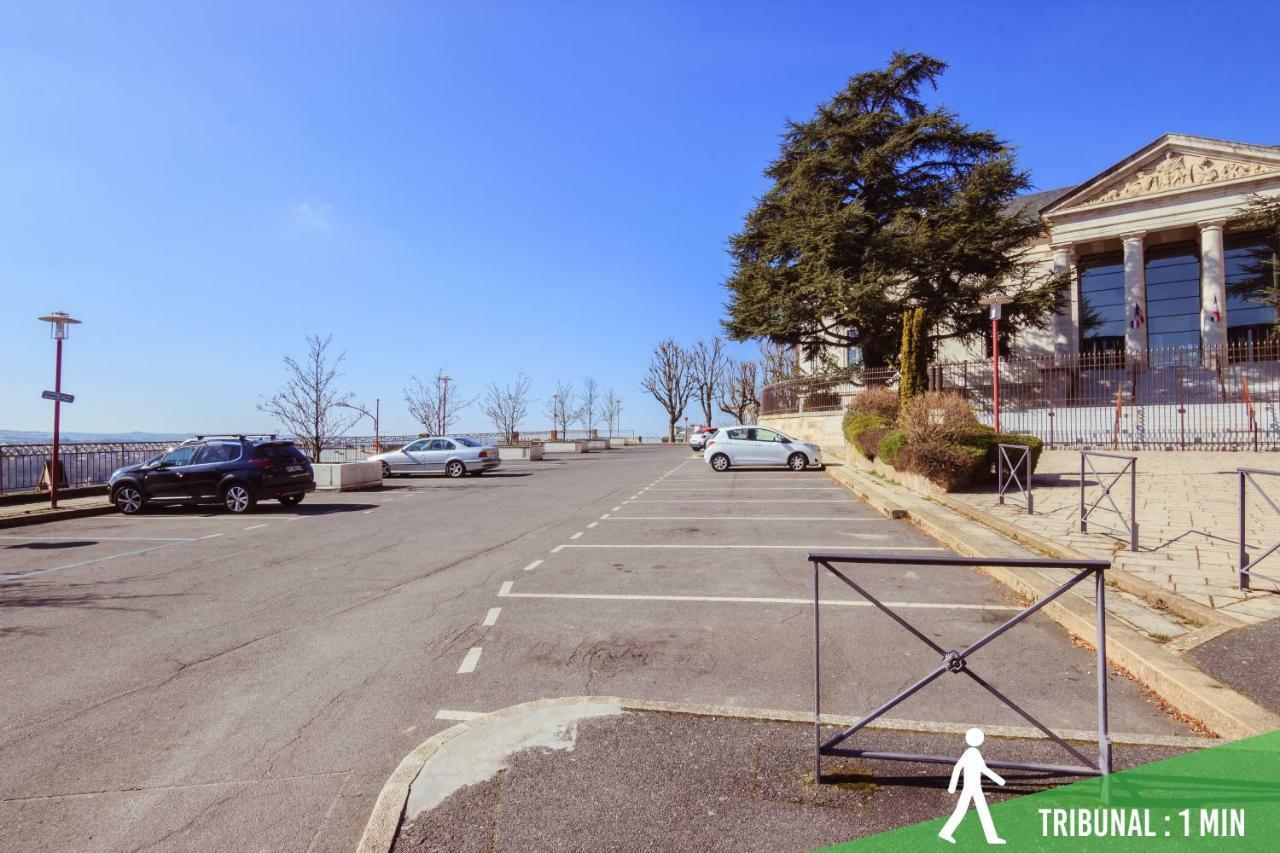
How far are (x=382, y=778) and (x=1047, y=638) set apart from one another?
4874 mm

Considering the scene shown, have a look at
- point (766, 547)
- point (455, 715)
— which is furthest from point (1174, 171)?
point (455, 715)

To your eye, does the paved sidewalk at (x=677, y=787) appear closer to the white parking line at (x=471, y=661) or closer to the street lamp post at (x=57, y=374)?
the white parking line at (x=471, y=661)

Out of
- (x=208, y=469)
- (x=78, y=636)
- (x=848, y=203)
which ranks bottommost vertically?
(x=78, y=636)

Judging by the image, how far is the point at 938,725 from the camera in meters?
3.69

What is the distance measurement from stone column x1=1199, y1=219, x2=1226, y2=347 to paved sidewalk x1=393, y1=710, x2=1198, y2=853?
3734cm

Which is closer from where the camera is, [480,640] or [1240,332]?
[480,640]

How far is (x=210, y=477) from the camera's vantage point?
50.5ft

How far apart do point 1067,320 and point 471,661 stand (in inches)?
1576

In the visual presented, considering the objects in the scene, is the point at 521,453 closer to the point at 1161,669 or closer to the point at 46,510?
the point at 46,510

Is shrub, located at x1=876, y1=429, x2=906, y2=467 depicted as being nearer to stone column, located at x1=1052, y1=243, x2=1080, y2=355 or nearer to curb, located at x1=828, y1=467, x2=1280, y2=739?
curb, located at x1=828, y1=467, x2=1280, y2=739

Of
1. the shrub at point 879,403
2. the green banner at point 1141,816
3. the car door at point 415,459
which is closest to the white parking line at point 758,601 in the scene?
the green banner at point 1141,816

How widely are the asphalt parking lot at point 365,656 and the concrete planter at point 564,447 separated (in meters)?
39.3

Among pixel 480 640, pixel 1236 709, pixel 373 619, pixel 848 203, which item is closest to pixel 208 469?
pixel 373 619

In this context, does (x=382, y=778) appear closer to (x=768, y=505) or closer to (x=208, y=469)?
(x=768, y=505)
